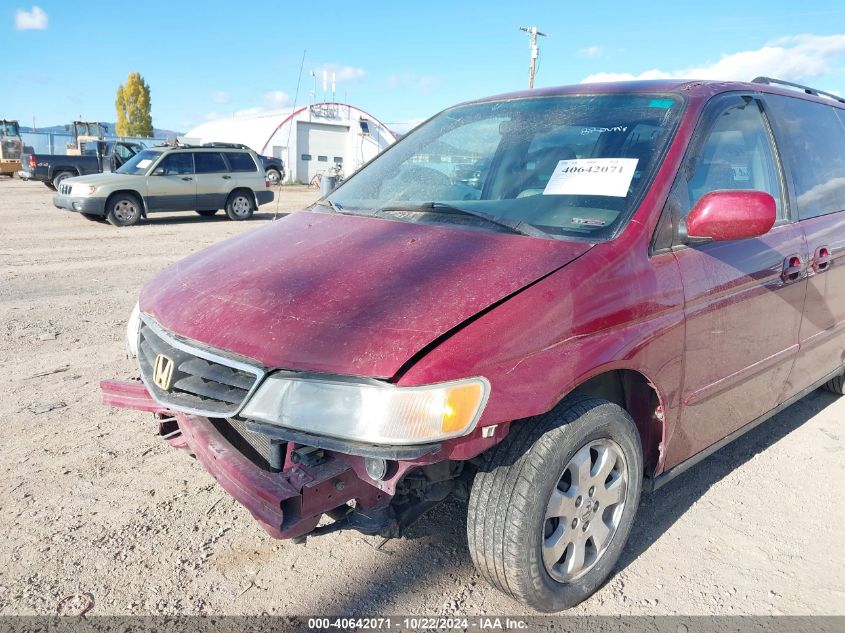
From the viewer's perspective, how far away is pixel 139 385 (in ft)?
8.45

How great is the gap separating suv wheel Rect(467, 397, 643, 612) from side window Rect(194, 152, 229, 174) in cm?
1439

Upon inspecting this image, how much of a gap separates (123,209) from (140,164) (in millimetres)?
1266

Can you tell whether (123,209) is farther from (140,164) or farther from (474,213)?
(474,213)

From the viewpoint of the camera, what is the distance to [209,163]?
15.1 metres

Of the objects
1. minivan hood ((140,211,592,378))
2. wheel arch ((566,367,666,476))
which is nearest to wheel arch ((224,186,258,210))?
minivan hood ((140,211,592,378))

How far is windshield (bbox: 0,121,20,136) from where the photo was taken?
3097 cm

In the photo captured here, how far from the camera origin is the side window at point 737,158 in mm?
2730

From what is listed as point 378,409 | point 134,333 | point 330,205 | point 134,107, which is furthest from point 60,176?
point 134,107

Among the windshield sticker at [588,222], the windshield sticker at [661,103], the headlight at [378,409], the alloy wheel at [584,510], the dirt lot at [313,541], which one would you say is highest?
the windshield sticker at [661,103]

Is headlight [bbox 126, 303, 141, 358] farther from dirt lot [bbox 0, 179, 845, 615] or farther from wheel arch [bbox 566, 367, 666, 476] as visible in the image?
wheel arch [bbox 566, 367, 666, 476]

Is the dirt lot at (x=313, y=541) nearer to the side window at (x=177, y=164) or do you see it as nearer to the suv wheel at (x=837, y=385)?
the suv wheel at (x=837, y=385)

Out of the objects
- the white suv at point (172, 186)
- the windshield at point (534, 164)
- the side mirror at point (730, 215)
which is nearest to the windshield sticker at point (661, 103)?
the windshield at point (534, 164)

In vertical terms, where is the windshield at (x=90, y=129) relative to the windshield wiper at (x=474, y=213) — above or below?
above

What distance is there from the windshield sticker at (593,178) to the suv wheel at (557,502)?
2.74ft
